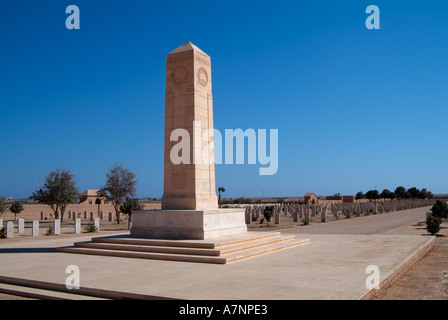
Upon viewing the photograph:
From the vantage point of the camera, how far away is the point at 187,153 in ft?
42.8

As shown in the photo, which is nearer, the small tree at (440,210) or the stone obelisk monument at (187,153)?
the stone obelisk monument at (187,153)

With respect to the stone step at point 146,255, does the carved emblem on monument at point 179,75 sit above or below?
above

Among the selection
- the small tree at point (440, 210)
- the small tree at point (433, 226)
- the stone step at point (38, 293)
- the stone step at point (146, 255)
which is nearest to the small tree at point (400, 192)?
the small tree at point (440, 210)

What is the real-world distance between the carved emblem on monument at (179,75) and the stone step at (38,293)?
8169 millimetres

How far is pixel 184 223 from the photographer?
11906 millimetres

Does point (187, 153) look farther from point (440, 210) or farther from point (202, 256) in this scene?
point (440, 210)

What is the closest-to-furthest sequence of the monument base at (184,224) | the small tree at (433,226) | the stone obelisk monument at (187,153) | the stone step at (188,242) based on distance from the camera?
the stone step at (188,242) → the monument base at (184,224) → the stone obelisk monument at (187,153) → the small tree at (433,226)

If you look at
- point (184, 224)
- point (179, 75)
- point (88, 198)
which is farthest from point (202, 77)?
point (88, 198)

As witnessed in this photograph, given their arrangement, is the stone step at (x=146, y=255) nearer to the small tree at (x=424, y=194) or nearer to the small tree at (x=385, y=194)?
the small tree at (x=385, y=194)

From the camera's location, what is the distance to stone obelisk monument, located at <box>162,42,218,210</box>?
508 inches

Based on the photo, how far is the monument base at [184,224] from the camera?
458 inches

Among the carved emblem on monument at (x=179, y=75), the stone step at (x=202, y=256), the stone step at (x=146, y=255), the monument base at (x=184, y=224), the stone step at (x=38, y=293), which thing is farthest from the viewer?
the carved emblem on monument at (x=179, y=75)

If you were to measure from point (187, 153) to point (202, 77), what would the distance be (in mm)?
2817
